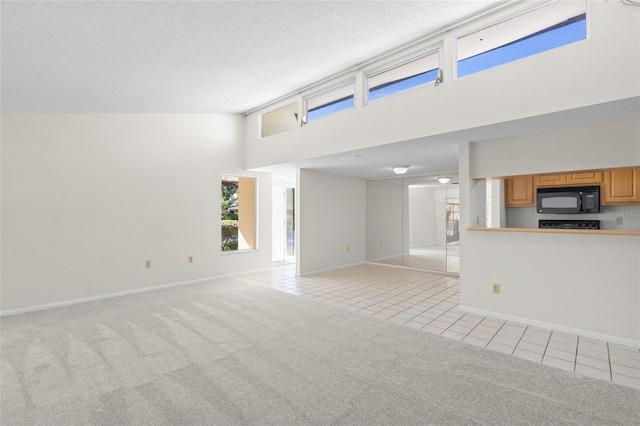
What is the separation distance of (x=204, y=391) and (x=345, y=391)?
100 centimetres

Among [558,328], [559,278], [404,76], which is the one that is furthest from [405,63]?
[558,328]

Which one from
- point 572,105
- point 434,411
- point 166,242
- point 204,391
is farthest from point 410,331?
point 166,242

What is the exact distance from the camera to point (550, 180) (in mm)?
4621

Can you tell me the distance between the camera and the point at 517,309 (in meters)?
3.53

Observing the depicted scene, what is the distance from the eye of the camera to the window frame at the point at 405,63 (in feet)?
11.5

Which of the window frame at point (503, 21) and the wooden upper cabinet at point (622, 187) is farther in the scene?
the wooden upper cabinet at point (622, 187)

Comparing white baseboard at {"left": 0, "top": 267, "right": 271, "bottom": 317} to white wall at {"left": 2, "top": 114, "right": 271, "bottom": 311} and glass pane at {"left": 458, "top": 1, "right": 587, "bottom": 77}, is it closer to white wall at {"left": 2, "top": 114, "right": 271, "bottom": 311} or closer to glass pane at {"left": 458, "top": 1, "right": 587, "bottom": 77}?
white wall at {"left": 2, "top": 114, "right": 271, "bottom": 311}

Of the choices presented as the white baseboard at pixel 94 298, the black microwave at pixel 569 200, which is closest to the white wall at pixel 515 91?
the black microwave at pixel 569 200

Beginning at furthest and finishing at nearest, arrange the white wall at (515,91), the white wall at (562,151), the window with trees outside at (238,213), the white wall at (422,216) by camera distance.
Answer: the white wall at (422,216) < the window with trees outside at (238,213) < the white wall at (562,151) < the white wall at (515,91)

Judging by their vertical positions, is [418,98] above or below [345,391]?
above

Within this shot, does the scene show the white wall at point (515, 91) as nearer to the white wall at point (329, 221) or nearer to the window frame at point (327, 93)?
the window frame at point (327, 93)

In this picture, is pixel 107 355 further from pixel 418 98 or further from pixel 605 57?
pixel 605 57

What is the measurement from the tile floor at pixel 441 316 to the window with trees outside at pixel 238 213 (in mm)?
784

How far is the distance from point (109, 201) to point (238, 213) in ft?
8.14
